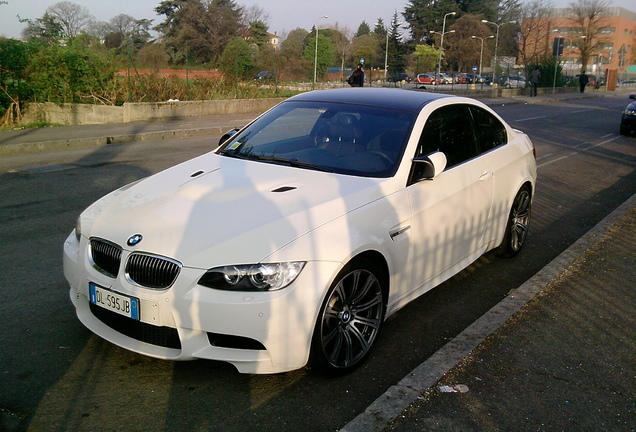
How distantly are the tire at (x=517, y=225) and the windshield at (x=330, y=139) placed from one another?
6.15ft

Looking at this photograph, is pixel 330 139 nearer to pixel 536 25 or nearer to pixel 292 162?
pixel 292 162

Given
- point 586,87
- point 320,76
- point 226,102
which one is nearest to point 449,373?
point 226,102

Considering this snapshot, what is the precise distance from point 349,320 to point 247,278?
2.61ft

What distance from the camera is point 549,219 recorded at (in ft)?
26.4

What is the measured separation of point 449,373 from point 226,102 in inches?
805

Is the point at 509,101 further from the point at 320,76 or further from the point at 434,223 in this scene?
the point at 434,223

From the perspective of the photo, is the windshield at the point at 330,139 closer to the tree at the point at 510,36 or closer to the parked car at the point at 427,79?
the parked car at the point at 427,79

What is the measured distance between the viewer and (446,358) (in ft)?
12.0

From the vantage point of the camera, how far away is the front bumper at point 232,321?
3.14 metres

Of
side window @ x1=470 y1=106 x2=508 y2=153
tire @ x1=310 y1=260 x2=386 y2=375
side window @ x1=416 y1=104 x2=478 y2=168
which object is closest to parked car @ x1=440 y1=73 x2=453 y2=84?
side window @ x1=470 y1=106 x2=508 y2=153

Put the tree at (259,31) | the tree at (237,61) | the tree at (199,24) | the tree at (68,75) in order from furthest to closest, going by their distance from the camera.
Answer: the tree at (259,31) → the tree at (199,24) → the tree at (237,61) → the tree at (68,75)

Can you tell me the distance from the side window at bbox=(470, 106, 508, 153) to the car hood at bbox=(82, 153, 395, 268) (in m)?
1.72

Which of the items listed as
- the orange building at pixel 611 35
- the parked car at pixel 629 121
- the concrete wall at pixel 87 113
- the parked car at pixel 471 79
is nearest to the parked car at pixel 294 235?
the concrete wall at pixel 87 113

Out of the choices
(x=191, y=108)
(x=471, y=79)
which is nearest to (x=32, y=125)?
(x=191, y=108)
